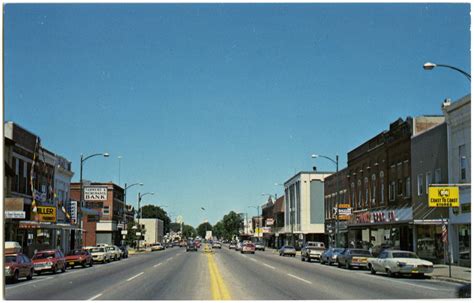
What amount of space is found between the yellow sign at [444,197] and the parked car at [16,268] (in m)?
19.4

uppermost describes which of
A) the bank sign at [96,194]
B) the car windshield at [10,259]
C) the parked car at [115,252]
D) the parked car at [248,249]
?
the bank sign at [96,194]

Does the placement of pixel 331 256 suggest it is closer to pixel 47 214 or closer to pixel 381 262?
pixel 381 262

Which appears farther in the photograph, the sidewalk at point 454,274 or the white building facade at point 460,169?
the white building facade at point 460,169

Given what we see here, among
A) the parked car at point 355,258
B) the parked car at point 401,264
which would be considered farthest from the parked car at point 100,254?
the parked car at point 401,264

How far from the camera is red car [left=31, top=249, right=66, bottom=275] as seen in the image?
3719cm

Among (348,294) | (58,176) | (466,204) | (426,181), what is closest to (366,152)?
(426,181)

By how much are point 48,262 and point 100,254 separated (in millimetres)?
18514

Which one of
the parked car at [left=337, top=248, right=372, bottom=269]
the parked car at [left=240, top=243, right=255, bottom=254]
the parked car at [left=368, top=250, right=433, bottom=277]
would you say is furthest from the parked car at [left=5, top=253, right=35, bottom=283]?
the parked car at [left=240, top=243, right=255, bottom=254]

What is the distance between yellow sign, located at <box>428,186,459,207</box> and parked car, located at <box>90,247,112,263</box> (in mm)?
31812

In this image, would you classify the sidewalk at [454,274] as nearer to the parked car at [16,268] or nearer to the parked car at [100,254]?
the parked car at [16,268]

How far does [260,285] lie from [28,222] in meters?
29.5

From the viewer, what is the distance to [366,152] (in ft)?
210

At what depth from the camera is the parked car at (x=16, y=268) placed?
29.0m

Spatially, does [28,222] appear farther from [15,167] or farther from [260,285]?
[260,285]
